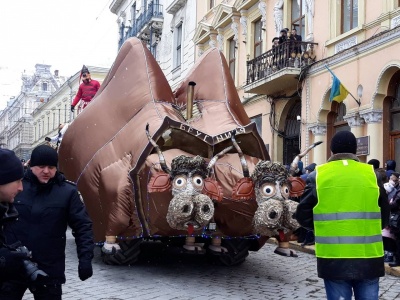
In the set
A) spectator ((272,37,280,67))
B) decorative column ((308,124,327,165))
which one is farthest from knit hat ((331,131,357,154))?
spectator ((272,37,280,67))

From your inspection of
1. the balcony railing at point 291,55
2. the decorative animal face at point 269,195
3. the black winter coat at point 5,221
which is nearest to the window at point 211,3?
the balcony railing at point 291,55

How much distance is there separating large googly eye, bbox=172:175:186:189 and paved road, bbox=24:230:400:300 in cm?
127

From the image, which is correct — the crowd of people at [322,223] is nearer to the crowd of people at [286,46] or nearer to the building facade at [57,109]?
the crowd of people at [286,46]

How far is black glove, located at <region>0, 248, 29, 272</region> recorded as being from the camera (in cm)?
318

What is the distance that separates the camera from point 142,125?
871cm

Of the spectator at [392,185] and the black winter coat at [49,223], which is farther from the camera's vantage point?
the spectator at [392,185]

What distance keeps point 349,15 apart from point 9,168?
13.1 meters

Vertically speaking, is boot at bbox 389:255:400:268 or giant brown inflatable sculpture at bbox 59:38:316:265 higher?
giant brown inflatable sculpture at bbox 59:38:316:265

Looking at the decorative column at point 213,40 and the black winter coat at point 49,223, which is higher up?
the decorative column at point 213,40

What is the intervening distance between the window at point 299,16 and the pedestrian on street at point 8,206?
1453 cm

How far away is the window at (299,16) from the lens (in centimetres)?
1709

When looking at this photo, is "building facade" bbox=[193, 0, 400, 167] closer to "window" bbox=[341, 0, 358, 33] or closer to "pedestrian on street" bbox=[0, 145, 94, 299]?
"window" bbox=[341, 0, 358, 33]

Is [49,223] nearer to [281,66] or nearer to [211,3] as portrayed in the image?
[281,66]

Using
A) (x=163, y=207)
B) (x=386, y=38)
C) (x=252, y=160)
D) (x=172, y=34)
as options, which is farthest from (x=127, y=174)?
(x=172, y=34)
